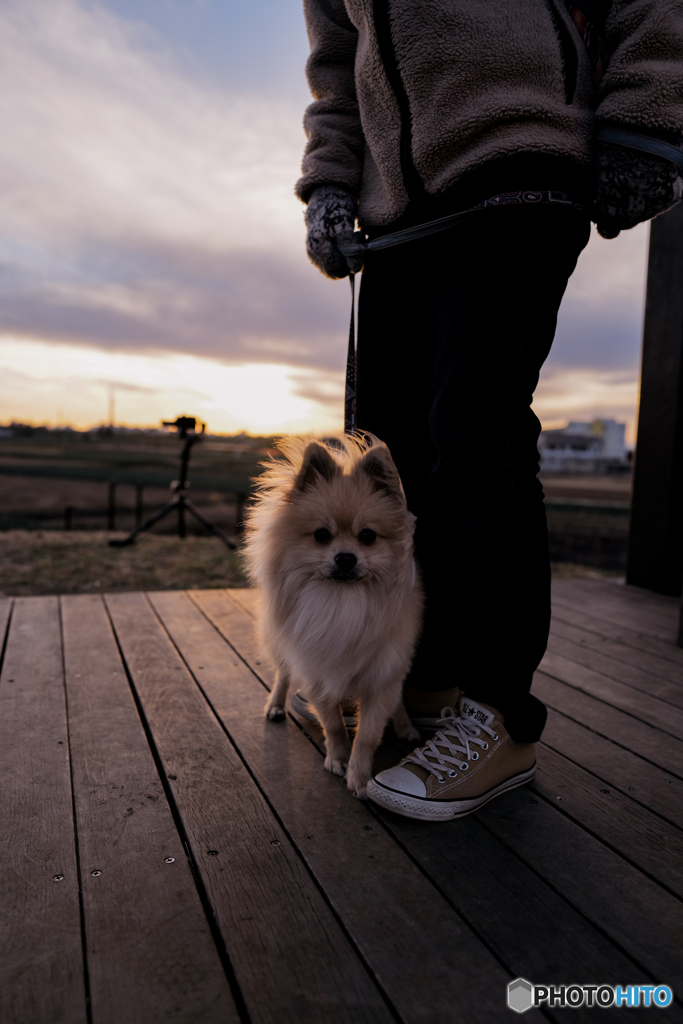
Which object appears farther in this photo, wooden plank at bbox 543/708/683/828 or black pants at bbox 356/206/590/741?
wooden plank at bbox 543/708/683/828

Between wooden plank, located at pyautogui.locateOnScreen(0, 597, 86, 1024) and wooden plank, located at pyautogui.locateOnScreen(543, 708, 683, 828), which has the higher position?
wooden plank, located at pyautogui.locateOnScreen(543, 708, 683, 828)

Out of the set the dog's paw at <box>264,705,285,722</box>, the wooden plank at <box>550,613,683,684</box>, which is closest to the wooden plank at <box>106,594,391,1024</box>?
the dog's paw at <box>264,705,285,722</box>

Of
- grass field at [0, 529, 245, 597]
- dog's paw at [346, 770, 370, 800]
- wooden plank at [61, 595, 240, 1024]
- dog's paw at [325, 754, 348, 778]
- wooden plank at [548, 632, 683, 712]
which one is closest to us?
wooden plank at [61, 595, 240, 1024]

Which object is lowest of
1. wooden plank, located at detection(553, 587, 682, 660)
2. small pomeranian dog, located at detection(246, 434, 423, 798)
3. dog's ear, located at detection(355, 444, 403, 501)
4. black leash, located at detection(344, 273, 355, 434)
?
wooden plank, located at detection(553, 587, 682, 660)

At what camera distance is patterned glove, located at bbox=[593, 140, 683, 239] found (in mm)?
1414

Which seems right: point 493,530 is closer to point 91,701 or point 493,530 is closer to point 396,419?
point 396,419

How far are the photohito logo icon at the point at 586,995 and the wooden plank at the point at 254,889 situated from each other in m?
0.23

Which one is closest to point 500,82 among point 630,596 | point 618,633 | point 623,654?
point 623,654

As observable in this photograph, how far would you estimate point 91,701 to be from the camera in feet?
7.09

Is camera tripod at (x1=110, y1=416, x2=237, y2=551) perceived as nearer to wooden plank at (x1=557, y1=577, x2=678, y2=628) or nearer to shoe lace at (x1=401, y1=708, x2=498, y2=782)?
wooden plank at (x1=557, y1=577, x2=678, y2=628)

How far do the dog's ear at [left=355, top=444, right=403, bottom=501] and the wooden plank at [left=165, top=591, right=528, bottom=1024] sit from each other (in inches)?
33.4

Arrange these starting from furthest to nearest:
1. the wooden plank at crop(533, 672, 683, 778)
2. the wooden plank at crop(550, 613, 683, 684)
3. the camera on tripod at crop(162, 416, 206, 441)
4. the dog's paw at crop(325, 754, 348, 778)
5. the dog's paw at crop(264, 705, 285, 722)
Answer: the camera on tripod at crop(162, 416, 206, 441)
the wooden plank at crop(550, 613, 683, 684)
the dog's paw at crop(264, 705, 285, 722)
the wooden plank at crop(533, 672, 683, 778)
the dog's paw at crop(325, 754, 348, 778)

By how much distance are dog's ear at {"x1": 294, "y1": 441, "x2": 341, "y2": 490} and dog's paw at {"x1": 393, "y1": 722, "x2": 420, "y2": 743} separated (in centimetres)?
85

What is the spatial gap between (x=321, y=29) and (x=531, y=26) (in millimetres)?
771
